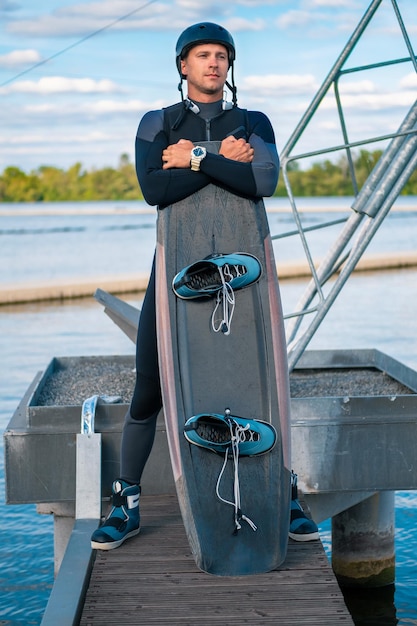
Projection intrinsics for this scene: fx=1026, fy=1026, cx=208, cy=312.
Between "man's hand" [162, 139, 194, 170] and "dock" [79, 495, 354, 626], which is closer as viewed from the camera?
"dock" [79, 495, 354, 626]

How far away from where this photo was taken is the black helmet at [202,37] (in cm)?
436

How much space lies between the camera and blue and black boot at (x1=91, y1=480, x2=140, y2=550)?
15.2 ft

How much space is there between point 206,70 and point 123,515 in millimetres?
2030

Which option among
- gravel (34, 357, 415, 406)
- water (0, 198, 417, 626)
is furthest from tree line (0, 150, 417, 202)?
gravel (34, 357, 415, 406)

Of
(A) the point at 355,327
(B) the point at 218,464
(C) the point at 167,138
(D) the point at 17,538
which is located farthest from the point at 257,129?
(A) the point at 355,327

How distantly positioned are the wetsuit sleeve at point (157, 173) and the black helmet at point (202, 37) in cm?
30

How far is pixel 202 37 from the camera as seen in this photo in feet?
14.3

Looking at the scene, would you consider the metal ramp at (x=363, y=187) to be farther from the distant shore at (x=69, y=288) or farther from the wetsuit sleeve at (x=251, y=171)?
the distant shore at (x=69, y=288)

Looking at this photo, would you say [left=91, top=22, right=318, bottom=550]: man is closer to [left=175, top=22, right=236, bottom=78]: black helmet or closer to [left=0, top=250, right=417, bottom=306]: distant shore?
[left=175, top=22, right=236, bottom=78]: black helmet

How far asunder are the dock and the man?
0.65 feet

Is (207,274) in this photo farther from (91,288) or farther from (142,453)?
(91,288)

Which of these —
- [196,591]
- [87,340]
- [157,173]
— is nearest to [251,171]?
[157,173]

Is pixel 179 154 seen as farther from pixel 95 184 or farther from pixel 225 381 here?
pixel 95 184

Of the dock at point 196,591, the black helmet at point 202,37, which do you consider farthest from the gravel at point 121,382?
the black helmet at point 202,37
